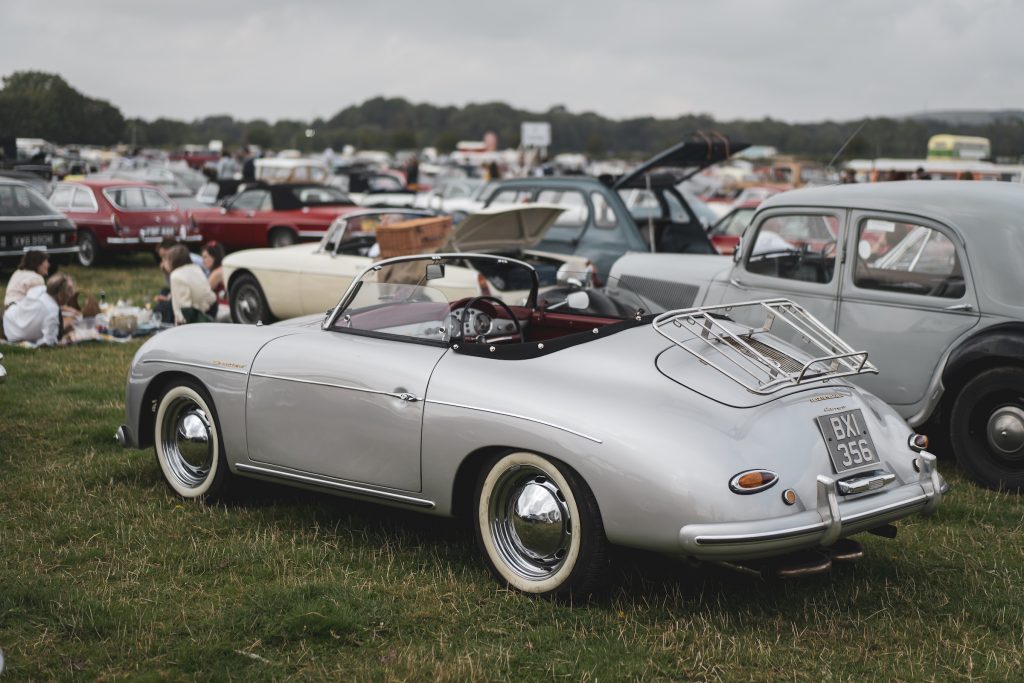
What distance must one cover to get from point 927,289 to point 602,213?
5510 millimetres

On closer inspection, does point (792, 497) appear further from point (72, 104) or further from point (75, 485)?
point (72, 104)

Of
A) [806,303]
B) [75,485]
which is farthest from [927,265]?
[75,485]

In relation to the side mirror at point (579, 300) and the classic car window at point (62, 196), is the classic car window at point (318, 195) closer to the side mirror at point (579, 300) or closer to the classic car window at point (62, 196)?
the classic car window at point (62, 196)

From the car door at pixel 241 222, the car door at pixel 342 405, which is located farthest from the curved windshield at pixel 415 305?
the car door at pixel 241 222

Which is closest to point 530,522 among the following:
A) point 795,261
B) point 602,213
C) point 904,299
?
point 904,299

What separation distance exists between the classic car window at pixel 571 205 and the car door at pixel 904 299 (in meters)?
5.16

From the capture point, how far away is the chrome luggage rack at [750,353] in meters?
4.48

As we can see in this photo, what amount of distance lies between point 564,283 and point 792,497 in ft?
11.5

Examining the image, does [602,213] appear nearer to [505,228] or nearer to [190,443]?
[505,228]

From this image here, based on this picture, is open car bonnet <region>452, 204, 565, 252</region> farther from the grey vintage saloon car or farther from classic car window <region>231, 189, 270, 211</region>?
classic car window <region>231, 189, 270, 211</region>

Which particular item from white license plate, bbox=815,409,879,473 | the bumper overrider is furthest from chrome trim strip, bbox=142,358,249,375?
white license plate, bbox=815,409,879,473

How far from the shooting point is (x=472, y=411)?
457 cm

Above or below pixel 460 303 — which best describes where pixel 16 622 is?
below

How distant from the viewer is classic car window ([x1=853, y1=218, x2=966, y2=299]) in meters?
6.59
